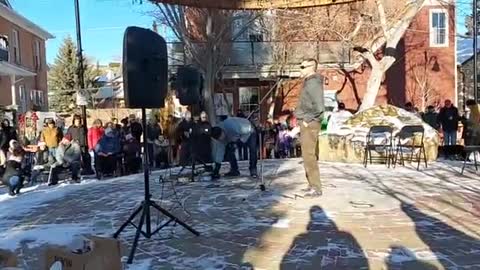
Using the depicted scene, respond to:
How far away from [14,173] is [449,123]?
11078mm

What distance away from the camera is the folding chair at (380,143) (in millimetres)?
13734

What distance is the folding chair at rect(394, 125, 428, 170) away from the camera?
43.9 feet

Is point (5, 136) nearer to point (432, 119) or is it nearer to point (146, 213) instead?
point (146, 213)

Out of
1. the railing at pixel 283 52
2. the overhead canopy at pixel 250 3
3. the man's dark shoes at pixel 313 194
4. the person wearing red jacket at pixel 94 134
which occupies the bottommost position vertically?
the man's dark shoes at pixel 313 194

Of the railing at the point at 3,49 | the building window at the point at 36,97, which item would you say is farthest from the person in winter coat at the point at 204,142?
the building window at the point at 36,97

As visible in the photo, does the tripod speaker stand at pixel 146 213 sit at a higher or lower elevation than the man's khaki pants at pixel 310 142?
lower

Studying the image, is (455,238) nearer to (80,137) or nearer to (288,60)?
(80,137)

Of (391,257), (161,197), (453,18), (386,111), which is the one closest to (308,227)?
(391,257)

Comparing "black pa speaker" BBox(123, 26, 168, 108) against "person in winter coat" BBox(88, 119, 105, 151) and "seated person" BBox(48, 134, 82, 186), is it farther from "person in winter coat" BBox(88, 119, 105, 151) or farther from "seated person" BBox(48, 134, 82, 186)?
"person in winter coat" BBox(88, 119, 105, 151)

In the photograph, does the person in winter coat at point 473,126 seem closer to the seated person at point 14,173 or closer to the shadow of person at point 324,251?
the shadow of person at point 324,251

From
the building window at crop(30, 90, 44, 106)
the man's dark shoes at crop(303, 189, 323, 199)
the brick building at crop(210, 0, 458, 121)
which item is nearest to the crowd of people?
the man's dark shoes at crop(303, 189, 323, 199)

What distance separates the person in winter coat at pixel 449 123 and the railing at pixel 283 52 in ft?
25.6

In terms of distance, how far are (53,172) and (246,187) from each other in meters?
4.33

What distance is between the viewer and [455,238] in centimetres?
630
